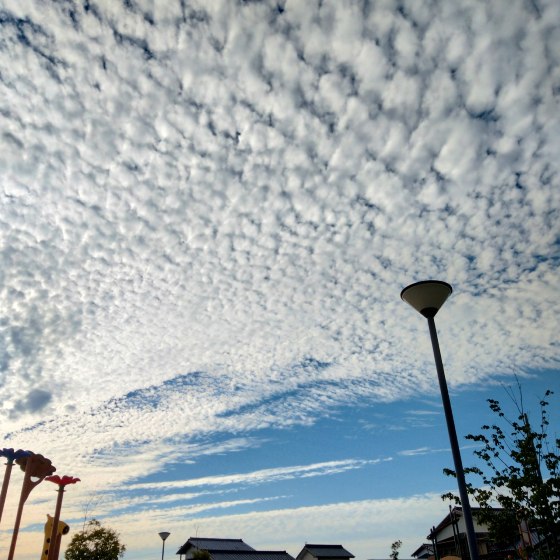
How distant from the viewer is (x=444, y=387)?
24.5ft

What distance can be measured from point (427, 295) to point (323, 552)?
43657mm

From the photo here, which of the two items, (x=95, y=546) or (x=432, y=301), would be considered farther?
(x=95, y=546)

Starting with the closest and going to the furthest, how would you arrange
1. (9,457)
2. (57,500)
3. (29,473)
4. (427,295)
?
(427,295) < (9,457) < (29,473) < (57,500)

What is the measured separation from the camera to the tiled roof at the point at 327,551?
4384cm

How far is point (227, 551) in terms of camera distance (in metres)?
43.4

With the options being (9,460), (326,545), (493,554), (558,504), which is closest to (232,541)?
(326,545)

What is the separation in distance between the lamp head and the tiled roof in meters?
42.5

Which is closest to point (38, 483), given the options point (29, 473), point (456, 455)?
point (29, 473)

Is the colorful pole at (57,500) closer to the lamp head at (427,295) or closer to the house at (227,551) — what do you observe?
the lamp head at (427,295)

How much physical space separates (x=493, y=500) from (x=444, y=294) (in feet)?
23.4

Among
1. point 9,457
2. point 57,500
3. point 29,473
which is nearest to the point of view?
point 9,457

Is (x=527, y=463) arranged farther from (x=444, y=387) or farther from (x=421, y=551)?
(x=421, y=551)

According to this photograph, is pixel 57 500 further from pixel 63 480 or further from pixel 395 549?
pixel 395 549

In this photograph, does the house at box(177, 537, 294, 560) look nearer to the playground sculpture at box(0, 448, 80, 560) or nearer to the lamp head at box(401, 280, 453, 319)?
the playground sculpture at box(0, 448, 80, 560)
